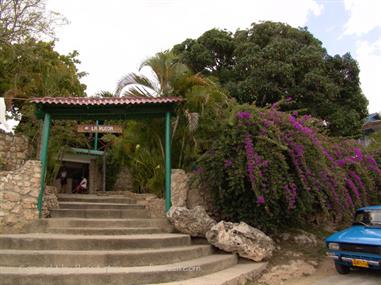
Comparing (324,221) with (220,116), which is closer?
(220,116)

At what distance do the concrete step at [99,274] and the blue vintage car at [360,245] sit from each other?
2.90m

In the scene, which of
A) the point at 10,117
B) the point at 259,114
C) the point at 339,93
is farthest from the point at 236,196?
the point at 10,117

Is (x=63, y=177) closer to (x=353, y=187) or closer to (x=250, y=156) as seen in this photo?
(x=250, y=156)

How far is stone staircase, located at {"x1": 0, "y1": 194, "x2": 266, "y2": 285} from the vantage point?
5.59 m

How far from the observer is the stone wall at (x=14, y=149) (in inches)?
522

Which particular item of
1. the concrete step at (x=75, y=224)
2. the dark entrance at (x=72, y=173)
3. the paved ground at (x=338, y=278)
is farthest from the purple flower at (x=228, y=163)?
the dark entrance at (x=72, y=173)

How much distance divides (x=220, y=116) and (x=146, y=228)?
3.43 m

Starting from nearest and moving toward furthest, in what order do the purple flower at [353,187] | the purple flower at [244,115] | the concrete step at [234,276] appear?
1. the concrete step at [234,276]
2. the purple flower at [244,115]
3. the purple flower at [353,187]

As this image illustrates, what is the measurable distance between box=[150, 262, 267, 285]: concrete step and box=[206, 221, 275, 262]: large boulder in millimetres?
226

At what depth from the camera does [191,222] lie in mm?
7863

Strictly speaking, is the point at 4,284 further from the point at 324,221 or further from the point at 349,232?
the point at 324,221

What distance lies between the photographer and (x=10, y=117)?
15.6 m

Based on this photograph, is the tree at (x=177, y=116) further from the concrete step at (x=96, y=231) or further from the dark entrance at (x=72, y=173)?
the dark entrance at (x=72, y=173)

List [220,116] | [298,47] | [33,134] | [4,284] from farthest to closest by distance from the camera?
[298,47] → [33,134] → [220,116] → [4,284]
